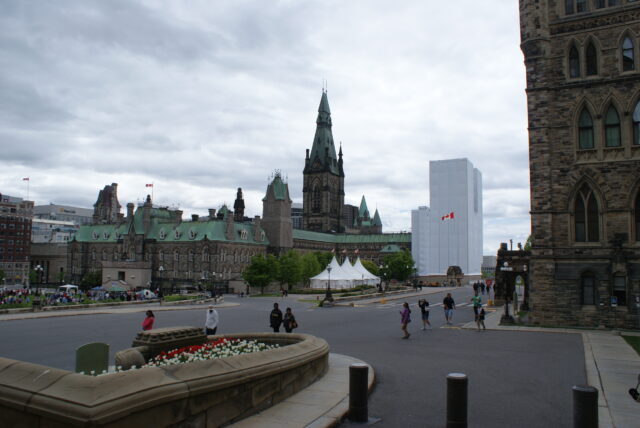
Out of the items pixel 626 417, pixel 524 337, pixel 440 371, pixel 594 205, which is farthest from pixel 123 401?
pixel 594 205

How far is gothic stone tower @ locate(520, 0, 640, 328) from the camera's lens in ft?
82.4

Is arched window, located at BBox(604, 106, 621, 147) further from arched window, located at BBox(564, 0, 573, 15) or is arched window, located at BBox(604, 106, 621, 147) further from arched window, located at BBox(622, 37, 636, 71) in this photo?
arched window, located at BBox(564, 0, 573, 15)

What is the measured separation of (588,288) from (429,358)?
13512 millimetres

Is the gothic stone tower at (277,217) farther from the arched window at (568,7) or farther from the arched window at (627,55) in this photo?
the arched window at (627,55)

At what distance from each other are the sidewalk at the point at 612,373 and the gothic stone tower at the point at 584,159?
7.13 feet

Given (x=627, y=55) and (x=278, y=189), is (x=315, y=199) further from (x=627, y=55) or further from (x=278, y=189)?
(x=627, y=55)

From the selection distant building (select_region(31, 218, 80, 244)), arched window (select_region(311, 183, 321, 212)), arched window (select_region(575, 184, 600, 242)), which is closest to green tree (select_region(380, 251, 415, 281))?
arched window (select_region(311, 183, 321, 212))

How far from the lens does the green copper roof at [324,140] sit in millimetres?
156712

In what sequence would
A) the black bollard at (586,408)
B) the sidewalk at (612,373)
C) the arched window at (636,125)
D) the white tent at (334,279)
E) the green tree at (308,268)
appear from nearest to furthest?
the black bollard at (586,408)
the sidewalk at (612,373)
the arched window at (636,125)
the white tent at (334,279)
the green tree at (308,268)

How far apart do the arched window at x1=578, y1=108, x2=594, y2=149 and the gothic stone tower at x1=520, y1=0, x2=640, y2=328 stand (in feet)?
0.15

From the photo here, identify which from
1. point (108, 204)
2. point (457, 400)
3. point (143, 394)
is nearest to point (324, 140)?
point (108, 204)

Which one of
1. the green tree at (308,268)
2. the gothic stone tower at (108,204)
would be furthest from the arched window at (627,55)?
the gothic stone tower at (108,204)

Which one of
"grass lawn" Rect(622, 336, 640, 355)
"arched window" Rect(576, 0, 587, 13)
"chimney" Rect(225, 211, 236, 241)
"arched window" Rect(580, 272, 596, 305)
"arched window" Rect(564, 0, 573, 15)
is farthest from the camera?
"chimney" Rect(225, 211, 236, 241)

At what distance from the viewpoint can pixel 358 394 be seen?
9.49 m
